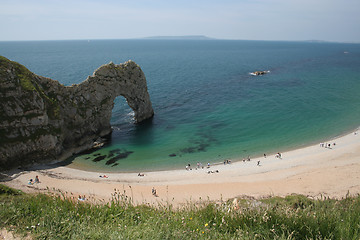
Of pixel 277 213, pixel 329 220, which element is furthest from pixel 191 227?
pixel 329 220

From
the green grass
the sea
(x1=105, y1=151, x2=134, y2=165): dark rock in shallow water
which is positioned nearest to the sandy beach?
the sea

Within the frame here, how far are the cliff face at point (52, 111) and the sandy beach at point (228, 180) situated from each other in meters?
3.64

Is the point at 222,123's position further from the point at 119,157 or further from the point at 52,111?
the point at 52,111

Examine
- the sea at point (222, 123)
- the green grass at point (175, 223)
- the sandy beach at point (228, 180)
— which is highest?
the green grass at point (175, 223)

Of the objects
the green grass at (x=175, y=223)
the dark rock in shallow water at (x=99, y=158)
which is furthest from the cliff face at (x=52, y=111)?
the green grass at (x=175, y=223)

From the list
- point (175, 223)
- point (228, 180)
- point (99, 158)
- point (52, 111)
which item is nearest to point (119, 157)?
point (99, 158)

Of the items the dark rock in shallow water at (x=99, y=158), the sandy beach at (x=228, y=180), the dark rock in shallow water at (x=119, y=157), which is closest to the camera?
the sandy beach at (x=228, y=180)

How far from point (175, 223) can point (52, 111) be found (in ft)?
110

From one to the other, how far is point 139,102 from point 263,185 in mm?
30610

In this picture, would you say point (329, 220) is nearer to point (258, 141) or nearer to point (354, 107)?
point (258, 141)

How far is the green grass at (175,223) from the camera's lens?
8242 mm

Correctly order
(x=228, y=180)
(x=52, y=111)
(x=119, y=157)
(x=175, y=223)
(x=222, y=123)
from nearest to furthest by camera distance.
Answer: (x=175, y=223) < (x=228, y=180) < (x=52, y=111) < (x=119, y=157) < (x=222, y=123)

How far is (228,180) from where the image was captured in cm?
3120

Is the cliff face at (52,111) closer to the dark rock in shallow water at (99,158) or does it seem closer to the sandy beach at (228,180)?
the sandy beach at (228,180)
